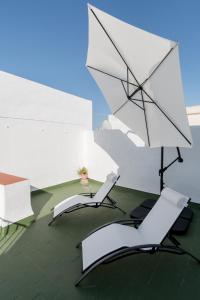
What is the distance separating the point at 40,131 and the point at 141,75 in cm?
411

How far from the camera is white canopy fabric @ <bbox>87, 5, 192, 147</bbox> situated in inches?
99.3

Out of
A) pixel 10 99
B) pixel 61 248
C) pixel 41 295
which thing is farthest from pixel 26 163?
pixel 41 295

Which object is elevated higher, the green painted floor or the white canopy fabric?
the white canopy fabric

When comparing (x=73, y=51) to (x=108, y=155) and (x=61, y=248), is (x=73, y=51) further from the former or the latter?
(x=61, y=248)

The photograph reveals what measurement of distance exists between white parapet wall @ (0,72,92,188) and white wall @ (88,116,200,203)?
99cm

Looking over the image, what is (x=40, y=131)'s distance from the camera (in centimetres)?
602

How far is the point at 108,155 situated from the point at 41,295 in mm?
5127

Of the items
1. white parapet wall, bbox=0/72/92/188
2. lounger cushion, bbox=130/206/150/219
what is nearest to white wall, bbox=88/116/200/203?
white parapet wall, bbox=0/72/92/188

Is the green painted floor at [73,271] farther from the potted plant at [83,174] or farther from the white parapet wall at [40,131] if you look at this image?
the potted plant at [83,174]

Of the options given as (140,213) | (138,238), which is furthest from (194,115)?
(138,238)

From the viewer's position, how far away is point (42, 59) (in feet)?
30.9

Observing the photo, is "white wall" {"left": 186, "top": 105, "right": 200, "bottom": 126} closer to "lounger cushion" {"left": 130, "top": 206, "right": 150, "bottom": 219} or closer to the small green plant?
the small green plant

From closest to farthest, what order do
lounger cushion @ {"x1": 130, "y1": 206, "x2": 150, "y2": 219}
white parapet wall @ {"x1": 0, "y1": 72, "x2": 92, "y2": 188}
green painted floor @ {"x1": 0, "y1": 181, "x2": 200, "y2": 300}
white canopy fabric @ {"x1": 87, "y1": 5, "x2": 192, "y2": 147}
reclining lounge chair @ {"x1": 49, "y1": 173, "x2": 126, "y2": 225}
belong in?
green painted floor @ {"x1": 0, "y1": 181, "x2": 200, "y2": 300}, white canopy fabric @ {"x1": 87, "y1": 5, "x2": 192, "y2": 147}, reclining lounge chair @ {"x1": 49, "y1": 173, "x2": 126, "y2": 225}, lounger cushion @ {"x1": 130, "y1": 206, "x2": 150, "y2": 219}, white parapet wall @ {"x1": 0, "y1": 72, "x2": 92, "y2": 188}

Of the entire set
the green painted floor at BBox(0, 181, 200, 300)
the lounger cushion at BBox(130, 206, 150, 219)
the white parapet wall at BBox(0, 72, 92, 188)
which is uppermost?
the white parapet wall at BBox(0, 72, 92, 188)
